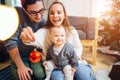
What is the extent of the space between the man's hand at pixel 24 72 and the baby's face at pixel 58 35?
9.0 inches

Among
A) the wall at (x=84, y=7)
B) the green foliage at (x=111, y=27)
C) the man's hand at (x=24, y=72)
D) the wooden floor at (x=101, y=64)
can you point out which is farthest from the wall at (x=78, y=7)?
the man's hand at (x=24, y=72)

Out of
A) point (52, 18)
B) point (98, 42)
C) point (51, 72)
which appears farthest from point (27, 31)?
point (98, 42)

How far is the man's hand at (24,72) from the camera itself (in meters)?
1.13

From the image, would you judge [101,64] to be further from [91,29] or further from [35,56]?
[35,56]

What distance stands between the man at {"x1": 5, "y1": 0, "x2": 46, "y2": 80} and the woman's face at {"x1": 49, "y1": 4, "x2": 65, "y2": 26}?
60mm

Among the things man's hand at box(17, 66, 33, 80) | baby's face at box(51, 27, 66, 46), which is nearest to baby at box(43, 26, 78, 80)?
baby's face at box(51, 27, 66, 46)

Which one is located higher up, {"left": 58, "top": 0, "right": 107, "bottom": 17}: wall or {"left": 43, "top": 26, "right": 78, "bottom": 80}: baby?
{"left": 58, "top": 0, "right": 107, "bottom": 17}: wall

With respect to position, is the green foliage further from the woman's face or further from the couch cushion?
the woman's face

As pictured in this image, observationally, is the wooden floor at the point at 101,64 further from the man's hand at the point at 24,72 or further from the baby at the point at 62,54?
the man's hand at the point at 24,72

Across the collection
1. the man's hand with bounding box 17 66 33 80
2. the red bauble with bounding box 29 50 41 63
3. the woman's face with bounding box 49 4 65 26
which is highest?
the woman's face with bounding box 49 4 65 26

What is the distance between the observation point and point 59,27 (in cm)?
108

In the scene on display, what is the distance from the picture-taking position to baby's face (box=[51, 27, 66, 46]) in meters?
1.07

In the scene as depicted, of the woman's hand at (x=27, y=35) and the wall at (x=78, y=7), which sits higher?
the wall at (x=78, y=7)

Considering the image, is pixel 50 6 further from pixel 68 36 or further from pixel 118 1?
pixel 118 1
